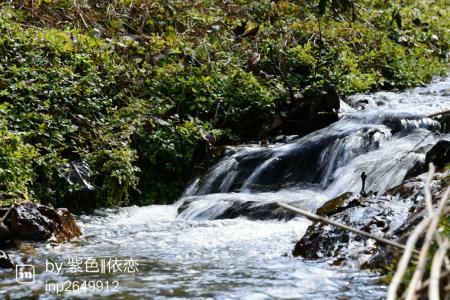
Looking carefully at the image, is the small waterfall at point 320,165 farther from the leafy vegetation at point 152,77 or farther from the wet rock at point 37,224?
the wet rock at point 37,224

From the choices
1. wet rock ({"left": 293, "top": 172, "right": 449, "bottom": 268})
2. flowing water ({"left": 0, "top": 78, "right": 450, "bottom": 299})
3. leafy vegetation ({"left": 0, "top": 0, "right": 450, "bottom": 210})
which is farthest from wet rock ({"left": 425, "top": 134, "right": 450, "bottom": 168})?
leafy vegetation ({"left": 0, "top": 0, "right": 450, "bottom": 210})

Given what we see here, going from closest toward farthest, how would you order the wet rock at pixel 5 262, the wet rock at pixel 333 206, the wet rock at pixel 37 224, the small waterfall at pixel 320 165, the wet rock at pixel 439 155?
the wet rock at pixel 5 262 → the wet rock at pixel 37 224 → the wet rock at pixel 333 206 → the wet rock at pixel 439 155 → the small waterfall at pixel 320 165

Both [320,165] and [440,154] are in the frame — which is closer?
[440,154]

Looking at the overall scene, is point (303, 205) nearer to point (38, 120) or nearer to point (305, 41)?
point (38, 120)

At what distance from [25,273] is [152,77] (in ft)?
17.8

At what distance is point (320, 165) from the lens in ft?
24.0

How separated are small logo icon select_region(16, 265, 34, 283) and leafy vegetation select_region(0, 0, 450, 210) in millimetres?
1515

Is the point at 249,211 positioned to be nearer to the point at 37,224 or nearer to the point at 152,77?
the point at 37,224

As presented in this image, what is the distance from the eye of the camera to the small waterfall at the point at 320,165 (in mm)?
6457

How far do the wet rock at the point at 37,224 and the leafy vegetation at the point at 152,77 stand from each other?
517 mm

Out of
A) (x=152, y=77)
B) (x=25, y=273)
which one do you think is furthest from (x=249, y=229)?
(x=152, y=77)

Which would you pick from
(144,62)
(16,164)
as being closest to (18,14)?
(144,62)

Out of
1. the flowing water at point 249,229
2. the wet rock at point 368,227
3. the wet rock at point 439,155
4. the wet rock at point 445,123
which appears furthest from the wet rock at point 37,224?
the wet rock at point 445,123

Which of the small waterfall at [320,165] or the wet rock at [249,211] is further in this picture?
the small waterfall at [320,165]
